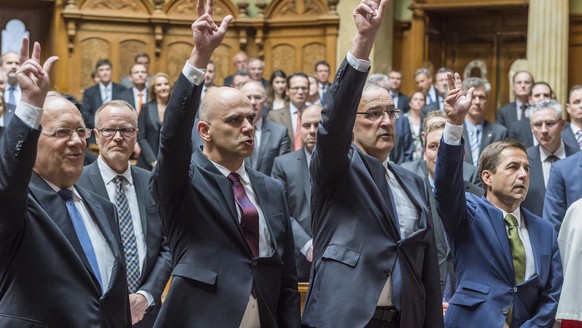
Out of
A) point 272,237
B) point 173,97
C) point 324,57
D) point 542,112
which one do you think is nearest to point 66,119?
point 173,97

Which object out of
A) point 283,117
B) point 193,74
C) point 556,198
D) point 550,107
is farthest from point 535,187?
point 193,74

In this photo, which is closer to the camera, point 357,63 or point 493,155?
point 357,63

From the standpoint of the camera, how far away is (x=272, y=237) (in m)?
3.32

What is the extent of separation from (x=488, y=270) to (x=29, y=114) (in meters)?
1.81

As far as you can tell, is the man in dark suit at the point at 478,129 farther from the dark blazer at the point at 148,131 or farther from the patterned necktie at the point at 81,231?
the patterned necktie at the point at 81,231

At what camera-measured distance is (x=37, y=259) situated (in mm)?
2881

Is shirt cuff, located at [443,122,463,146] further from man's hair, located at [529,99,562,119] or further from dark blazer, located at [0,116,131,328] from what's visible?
man's hair, located at [529,99,562,119]

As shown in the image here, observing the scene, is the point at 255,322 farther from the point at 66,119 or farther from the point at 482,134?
the point at 482,134

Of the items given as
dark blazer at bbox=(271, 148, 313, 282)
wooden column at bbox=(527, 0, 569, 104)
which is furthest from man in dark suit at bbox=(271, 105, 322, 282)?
wooden column at bbox=(527, 0, 569, 104)

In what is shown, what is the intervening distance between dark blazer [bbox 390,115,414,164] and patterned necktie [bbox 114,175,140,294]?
3406 millimetres

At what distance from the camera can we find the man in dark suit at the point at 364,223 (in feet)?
10.3

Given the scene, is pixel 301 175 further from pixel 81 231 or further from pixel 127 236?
pixel 81 231

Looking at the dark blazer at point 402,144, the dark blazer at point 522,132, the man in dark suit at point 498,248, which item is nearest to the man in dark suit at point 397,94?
the dark blazer at point 402,144

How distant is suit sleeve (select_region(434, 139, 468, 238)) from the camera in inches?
138
